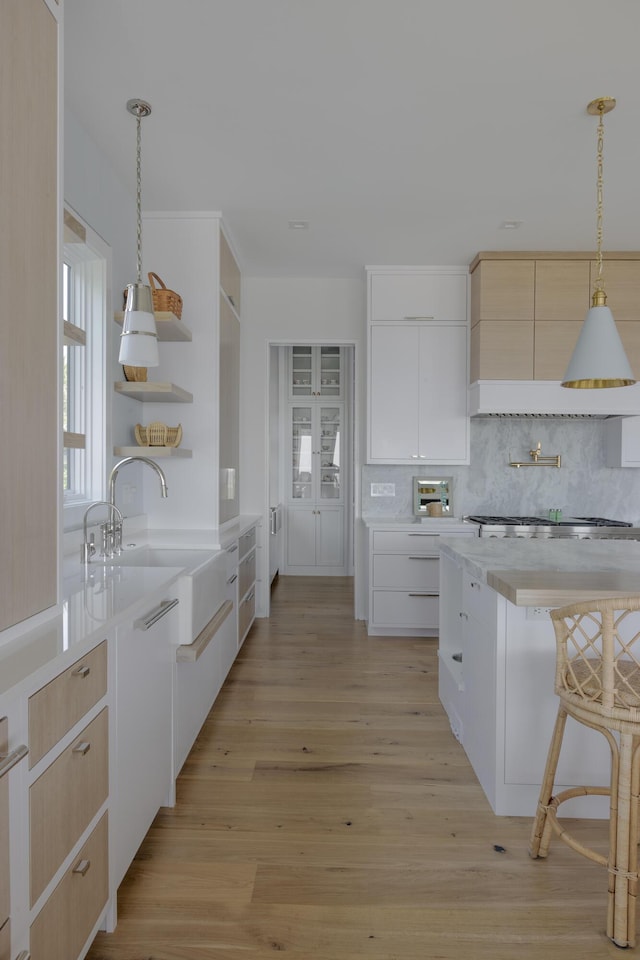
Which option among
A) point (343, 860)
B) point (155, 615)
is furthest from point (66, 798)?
point (343, 860)

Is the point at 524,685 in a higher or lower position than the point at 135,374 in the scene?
lower

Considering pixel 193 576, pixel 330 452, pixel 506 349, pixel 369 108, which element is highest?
pixel 369 108

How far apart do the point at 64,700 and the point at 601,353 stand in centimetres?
221

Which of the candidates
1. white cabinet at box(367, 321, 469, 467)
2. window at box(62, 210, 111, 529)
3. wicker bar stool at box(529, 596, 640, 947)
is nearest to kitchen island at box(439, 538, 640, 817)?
wicker bar stool at box(529, 596, 640, 947)

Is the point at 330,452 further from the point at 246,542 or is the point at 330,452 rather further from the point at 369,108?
the point at 369,108

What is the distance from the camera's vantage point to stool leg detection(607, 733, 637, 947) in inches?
58.4

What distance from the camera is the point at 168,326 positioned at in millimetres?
2984

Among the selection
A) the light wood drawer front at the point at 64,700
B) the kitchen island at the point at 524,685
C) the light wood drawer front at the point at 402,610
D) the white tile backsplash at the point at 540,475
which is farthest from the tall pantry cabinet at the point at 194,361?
the light wood drawer front at the point at 64,700

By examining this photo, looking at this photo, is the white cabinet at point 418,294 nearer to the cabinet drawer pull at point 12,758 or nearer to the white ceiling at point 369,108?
the white ceiling at point 369,108

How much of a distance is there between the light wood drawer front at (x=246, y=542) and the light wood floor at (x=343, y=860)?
0.99m

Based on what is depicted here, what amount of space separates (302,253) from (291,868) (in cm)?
368

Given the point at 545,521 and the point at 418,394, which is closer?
the point at 545,521

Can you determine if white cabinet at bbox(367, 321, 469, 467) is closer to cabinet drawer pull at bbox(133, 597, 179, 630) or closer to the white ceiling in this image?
the white ceiling

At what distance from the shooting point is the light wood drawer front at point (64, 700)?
108cm
